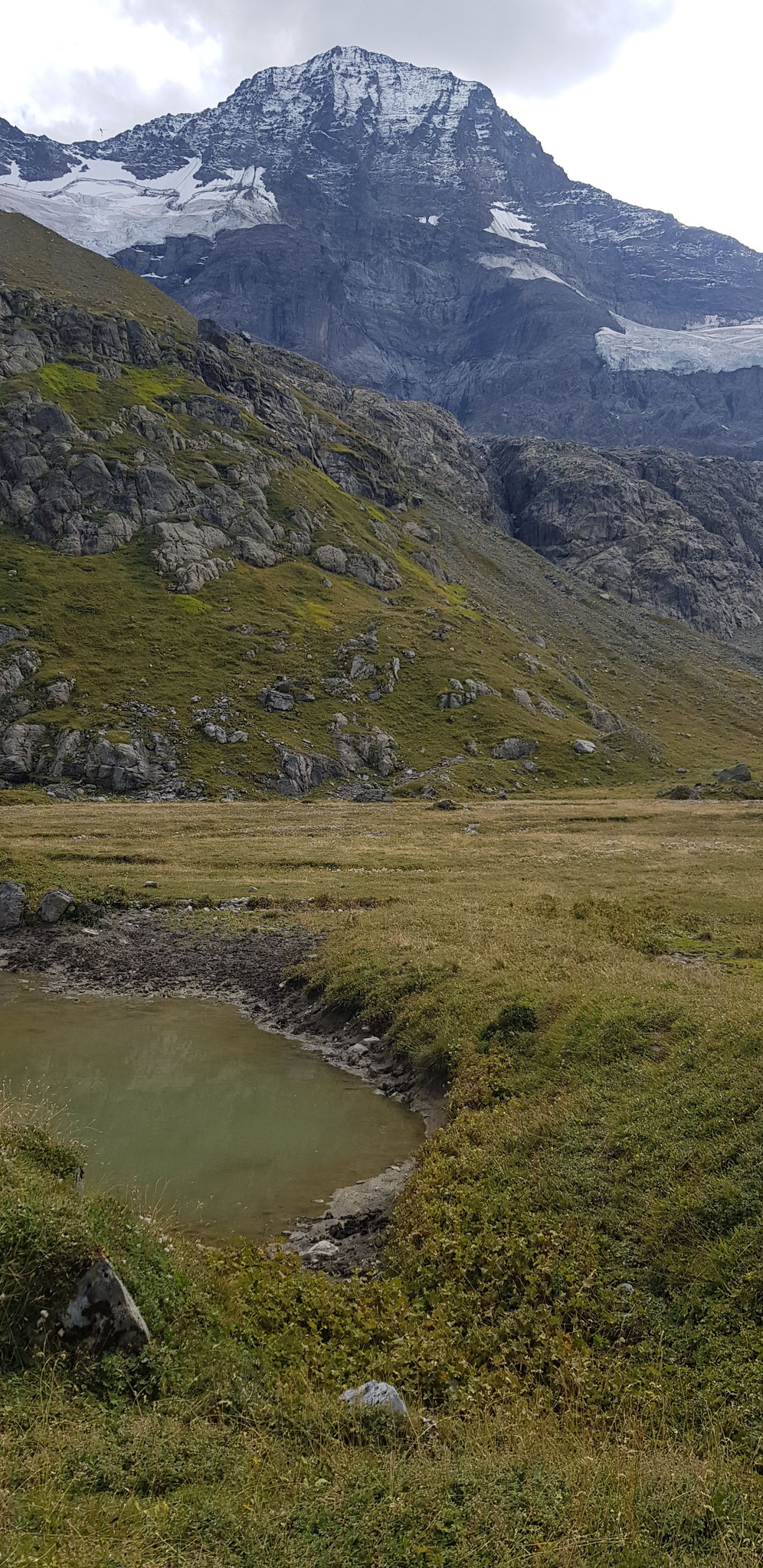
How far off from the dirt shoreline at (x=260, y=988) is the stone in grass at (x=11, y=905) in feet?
2.02

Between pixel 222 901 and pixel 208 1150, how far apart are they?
22.9 meters

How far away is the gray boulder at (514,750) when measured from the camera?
335 feet

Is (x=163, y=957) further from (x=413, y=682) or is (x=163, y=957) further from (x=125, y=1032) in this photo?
(x=413, y=682)

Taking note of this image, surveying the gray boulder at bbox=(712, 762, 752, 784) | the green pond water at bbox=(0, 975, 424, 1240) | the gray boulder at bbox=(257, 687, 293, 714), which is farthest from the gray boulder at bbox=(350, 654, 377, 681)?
the green pond water at bbox=(0, 975, 424, 1240)

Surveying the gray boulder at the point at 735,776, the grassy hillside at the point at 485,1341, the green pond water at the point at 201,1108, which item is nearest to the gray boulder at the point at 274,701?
the gray boulder at the point at 735,776

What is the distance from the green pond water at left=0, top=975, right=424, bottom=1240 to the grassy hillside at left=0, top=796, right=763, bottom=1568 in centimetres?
227

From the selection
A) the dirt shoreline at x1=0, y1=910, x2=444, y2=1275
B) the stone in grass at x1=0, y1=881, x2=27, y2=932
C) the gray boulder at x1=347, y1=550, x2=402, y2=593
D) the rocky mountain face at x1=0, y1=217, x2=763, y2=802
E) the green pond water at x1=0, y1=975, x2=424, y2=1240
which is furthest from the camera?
the gray boulder at x1=347, y1=550, x2=402, y2=593

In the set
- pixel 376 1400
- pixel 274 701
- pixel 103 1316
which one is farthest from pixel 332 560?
pixel 376 1400

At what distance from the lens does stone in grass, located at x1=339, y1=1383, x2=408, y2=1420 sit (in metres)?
8.34

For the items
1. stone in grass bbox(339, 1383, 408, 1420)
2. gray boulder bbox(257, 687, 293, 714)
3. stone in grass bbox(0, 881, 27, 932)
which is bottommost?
stone in grass bbox(0, 881, 27, 932)

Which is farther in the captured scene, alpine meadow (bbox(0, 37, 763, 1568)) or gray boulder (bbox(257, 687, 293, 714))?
gray boulder (bbox(257, 687, 293, 714))

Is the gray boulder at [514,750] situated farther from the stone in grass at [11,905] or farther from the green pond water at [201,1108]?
the green pond water at [201,1108]

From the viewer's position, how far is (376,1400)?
845 centimetres

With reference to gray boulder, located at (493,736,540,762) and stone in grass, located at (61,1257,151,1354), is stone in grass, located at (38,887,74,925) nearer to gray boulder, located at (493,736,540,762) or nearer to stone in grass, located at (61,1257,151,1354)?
stone in grass, located at (61,1257,151,1354)
